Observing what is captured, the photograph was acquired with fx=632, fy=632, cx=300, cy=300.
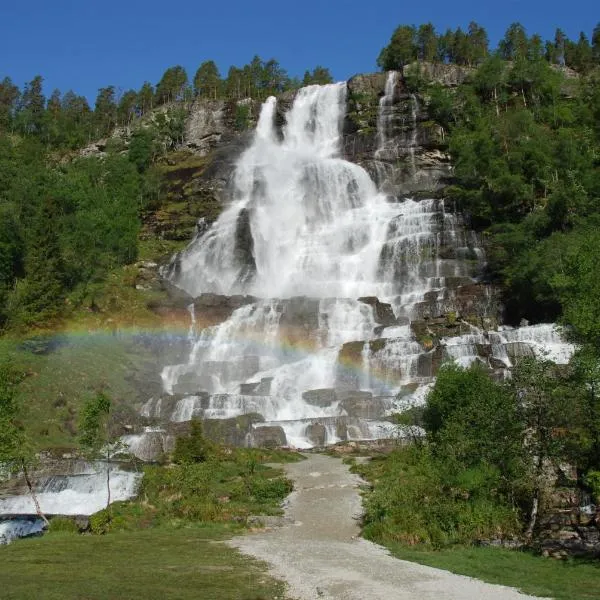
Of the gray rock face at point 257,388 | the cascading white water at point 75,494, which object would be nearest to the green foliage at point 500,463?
the cascading white water at point 75,494

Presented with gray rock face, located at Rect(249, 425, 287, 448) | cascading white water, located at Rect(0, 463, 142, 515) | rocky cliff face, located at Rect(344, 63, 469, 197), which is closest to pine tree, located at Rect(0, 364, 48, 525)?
cascading white water, located at Rect(0, 463, 142, 515)

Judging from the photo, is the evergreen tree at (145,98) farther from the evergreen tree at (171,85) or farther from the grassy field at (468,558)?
the grassy field at (468,558)

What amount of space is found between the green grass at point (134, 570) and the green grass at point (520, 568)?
4.28m

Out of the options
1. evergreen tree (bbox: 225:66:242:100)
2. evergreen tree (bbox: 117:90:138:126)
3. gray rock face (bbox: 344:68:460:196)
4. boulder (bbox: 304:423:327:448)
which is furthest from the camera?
evergreen tree (bbox: 117:90:138:126)

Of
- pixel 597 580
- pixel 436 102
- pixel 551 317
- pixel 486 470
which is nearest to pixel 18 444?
pixel 486 470

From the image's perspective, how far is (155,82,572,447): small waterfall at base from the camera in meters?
40.3

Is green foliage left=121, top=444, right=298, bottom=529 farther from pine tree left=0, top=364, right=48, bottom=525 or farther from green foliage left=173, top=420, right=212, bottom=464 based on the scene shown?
pine tree left=0, top=364, right=48, bottom=525

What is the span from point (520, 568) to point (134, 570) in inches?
332

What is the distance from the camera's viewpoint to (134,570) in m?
13.0

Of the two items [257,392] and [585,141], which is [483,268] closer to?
[585,141]

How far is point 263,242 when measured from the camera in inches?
2697

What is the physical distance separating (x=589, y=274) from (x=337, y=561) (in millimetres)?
13994

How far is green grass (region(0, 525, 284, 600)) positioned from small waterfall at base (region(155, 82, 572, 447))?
1792 cm

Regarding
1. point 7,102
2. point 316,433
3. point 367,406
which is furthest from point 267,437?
point 7,102
